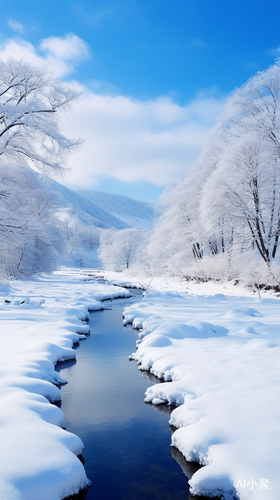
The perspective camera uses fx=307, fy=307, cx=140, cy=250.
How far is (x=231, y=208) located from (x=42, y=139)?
9.95m

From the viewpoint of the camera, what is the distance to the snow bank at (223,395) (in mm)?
3090

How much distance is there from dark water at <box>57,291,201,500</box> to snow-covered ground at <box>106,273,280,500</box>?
0.77 feet

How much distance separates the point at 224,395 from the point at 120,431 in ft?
5.30

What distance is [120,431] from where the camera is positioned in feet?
14.5

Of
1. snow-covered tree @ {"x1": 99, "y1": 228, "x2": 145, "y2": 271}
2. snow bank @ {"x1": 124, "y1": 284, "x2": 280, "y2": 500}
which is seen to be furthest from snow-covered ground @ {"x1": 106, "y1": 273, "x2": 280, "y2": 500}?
snow-covered tree @ {"x1": 99, "y1": 228, "x2": 145, "y2": 271}

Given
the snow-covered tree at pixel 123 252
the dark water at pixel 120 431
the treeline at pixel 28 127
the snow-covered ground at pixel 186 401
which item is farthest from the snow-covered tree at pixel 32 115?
the snow-covered tree at pixel 123 252

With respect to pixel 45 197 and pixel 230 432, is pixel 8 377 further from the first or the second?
pixel 45 197

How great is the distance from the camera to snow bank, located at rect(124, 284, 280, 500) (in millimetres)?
3090

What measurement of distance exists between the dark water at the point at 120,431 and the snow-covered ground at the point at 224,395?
0.77ft

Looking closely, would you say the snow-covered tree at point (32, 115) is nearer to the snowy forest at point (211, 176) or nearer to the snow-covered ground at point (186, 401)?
the snowy forest at point (211, 176)

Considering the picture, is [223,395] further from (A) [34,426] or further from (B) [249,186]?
(B) [249,186]

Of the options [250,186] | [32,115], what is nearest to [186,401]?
[32,115]

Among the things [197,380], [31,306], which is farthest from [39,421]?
[31,306]

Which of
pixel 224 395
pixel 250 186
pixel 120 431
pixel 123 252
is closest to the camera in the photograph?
pixel 120 431
